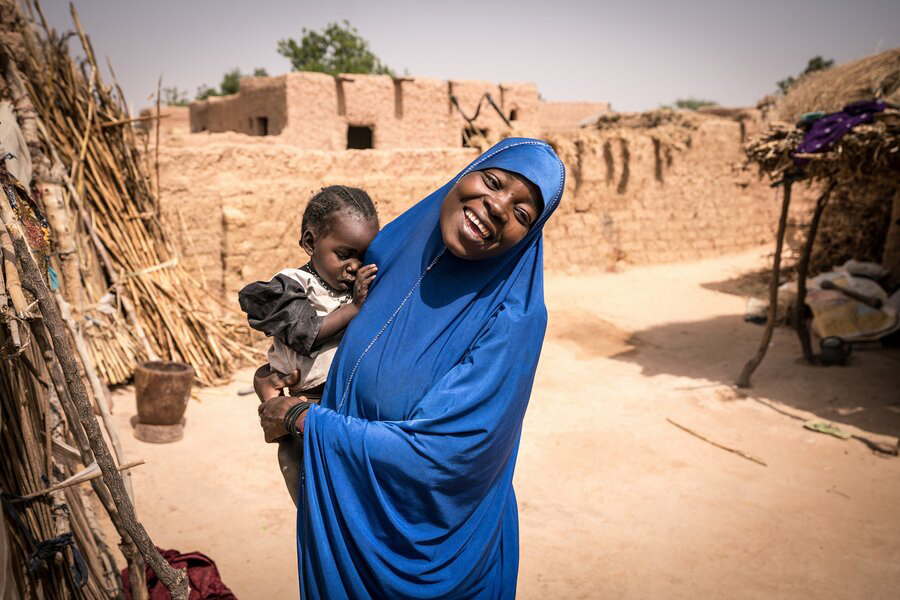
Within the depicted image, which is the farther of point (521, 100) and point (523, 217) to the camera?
point (521, 100)

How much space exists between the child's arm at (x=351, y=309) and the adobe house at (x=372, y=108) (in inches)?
376

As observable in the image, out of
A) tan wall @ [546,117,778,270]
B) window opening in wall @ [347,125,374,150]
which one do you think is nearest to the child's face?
tan wall @ [546,117,778,270]

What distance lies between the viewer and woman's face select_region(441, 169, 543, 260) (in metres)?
1.41

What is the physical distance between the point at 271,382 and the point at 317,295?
266mm

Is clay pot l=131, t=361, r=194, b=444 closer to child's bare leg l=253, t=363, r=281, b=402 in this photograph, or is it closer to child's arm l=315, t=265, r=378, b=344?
child's bare leg l=253, t=363, r=281, b=402

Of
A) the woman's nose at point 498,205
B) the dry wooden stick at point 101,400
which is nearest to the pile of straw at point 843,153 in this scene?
the woman's nose at point 498,205

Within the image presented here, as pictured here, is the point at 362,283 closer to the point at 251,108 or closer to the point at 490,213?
the point at 490,213

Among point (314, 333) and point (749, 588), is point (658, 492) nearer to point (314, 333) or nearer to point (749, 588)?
point (749, 588)

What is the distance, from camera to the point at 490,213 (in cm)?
140

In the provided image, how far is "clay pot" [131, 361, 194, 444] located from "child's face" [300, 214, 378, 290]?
3072mm

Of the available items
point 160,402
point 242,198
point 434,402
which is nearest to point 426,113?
point 242,198

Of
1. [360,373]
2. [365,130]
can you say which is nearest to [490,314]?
[360,373]

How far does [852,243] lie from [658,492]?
7.44m

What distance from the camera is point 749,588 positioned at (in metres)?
3.15
